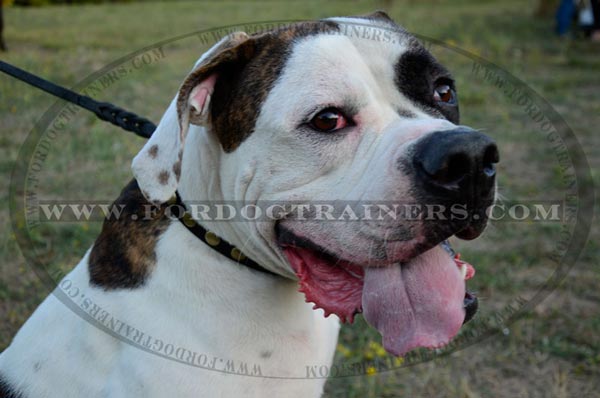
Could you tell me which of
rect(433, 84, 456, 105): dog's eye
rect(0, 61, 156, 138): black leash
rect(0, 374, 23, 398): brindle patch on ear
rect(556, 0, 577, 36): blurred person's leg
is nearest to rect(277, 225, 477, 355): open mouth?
rect(433, 84, 456, 105): dog's eye

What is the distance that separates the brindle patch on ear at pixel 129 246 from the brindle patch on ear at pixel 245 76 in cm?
36

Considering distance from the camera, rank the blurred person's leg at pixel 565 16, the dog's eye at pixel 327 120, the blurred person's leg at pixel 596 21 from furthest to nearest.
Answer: the blurred person's leg at pixel 565 16 → the blurred person's leg at pixel 596 21 → the dog's eye at pixel 327 120

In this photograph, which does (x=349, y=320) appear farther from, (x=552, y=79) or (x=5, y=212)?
(x=552, y=79)

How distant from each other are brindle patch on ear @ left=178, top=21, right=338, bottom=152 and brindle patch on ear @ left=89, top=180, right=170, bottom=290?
0.36m

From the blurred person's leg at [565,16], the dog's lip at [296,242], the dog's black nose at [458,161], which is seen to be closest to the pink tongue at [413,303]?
the dog's lip at [296,242]

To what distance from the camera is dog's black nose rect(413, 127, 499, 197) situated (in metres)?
1.96

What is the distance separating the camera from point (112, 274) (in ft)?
7.73

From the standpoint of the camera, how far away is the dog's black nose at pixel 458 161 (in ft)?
6.45

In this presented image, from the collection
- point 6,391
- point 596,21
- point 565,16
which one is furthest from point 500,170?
point 565,16

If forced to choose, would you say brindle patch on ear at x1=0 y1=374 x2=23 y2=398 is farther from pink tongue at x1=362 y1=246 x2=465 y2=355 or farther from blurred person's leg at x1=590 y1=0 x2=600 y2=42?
blurred person's leg at x1=590 y1=0 x2=600 y2=42

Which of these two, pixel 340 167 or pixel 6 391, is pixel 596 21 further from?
pixel 6 391

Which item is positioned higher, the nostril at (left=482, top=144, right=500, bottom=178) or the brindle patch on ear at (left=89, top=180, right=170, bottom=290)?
the nostril at (left=482, top=144, right=500, bottom=178)

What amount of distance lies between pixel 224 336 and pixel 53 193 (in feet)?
13.5

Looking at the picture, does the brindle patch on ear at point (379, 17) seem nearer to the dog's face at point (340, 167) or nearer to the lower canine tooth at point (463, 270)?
the dog's face at point (340, 167)
